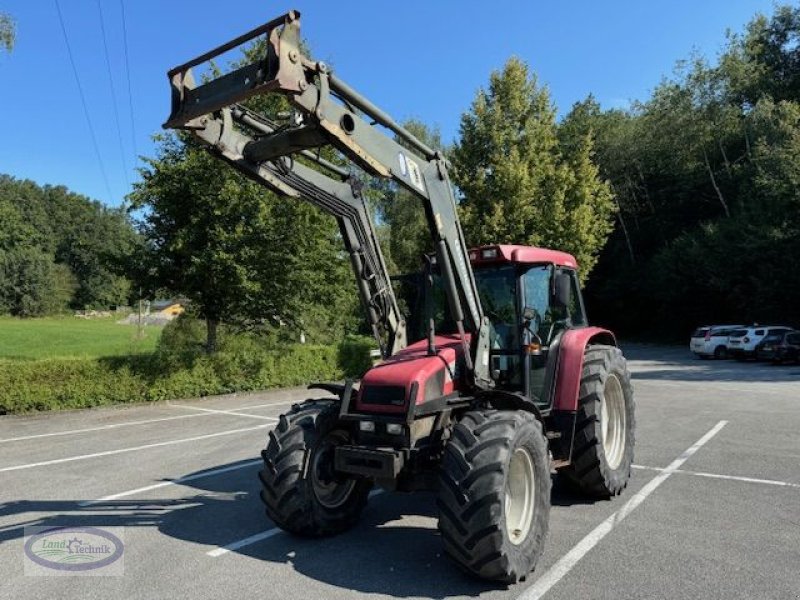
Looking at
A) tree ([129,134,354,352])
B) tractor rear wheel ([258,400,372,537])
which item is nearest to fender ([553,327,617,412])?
tractor rear wheel ([258,400,372,537])

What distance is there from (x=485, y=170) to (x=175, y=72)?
78.0 ft

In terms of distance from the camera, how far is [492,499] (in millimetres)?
→ 4070

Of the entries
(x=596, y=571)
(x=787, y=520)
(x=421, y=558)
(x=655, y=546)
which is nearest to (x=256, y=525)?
(x=421, y=558)

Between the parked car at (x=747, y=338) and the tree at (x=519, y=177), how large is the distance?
731cm

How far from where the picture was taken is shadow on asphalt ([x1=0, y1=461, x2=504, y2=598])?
4359mm

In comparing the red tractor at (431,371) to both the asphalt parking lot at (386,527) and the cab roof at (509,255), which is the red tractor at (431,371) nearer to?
the cab roof at (509,255)

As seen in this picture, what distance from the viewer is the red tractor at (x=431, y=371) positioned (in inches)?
161

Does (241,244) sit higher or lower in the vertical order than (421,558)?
higher

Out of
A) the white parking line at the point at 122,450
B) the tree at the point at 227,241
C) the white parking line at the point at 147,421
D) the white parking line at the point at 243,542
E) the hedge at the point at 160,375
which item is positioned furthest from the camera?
the tree at the point at 227,241

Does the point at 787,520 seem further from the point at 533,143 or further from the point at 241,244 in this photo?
the point at 533,143

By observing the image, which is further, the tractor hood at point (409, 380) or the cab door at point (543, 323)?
the cab door at point (543, 323)

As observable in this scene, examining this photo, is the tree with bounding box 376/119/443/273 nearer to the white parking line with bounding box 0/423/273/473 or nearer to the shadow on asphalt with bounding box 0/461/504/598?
the white parking line with bounding box 0/423/273/473

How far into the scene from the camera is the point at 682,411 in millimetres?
12609

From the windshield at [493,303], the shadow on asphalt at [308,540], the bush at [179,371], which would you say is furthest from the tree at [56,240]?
the windshield at [493,303]
